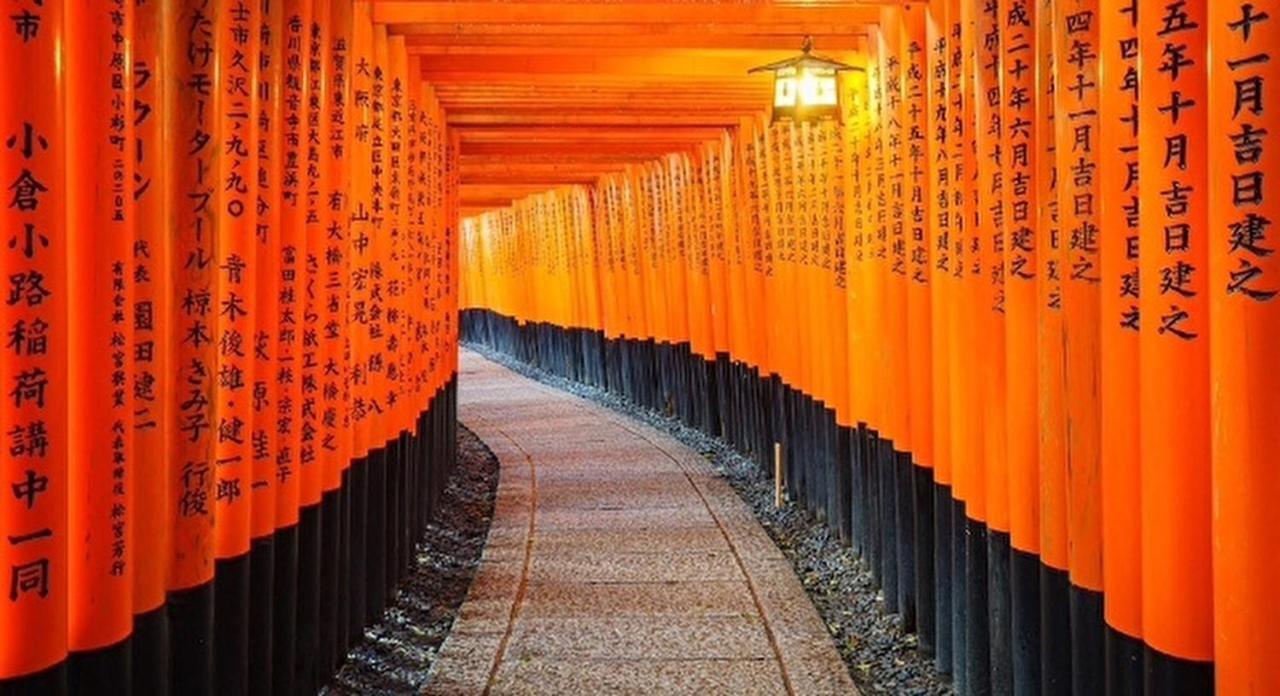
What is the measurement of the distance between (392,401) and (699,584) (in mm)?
2436

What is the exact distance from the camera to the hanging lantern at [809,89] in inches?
307

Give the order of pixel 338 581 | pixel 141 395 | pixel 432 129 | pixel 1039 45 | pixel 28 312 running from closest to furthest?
pixel 28 312 < pixel 141 395 < pixel 1039 45 < pixel 338 581 < pixel 432 129

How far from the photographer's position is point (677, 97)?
12.0 meters

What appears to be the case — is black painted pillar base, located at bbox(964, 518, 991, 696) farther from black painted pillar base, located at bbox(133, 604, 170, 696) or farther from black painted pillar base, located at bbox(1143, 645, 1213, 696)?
black painted pillar base, located at bbox(133, 604, 170, 696)

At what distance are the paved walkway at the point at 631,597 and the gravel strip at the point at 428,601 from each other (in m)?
0.18

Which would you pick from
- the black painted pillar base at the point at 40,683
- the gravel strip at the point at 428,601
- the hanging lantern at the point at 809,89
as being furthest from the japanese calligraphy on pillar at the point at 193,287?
the hanging lantern at the point at 809,89

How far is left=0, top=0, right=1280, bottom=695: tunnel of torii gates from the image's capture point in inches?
120

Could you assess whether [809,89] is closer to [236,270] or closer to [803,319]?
[803,319]

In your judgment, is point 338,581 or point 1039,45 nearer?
point 1039,45

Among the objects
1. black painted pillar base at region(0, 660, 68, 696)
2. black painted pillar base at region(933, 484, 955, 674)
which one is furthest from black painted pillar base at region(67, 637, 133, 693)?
black painted pillar base at region(933, 484, 955, 674)

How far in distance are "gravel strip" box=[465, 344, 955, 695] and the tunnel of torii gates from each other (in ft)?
0.56

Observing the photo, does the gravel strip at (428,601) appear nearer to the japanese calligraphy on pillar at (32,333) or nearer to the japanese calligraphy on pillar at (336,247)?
the japanese calligraphy on pillar at (336,247)

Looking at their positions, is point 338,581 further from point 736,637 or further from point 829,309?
point 829,309

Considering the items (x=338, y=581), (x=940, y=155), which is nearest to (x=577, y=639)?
(x=338, y=581)
